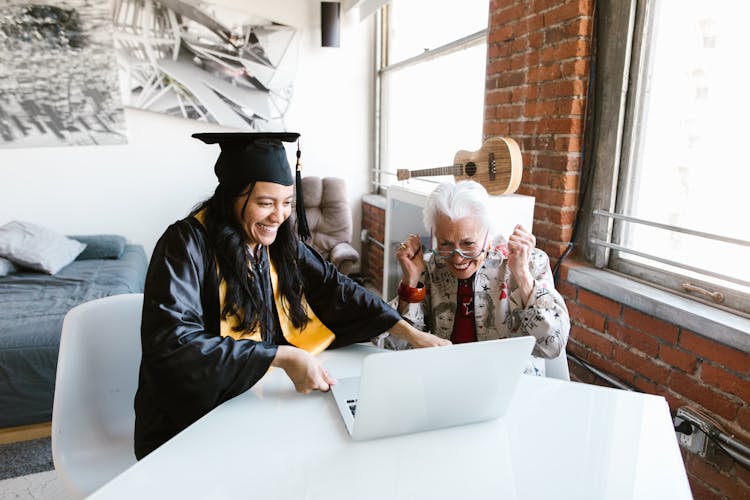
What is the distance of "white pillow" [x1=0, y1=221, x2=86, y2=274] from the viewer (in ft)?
10.6

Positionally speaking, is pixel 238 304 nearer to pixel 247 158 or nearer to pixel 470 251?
pixel 247 158

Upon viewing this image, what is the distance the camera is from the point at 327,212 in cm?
418

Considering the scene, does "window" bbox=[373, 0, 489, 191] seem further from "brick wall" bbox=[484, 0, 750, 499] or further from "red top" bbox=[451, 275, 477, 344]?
"red top" bbox=[451, 275, 477, 344]

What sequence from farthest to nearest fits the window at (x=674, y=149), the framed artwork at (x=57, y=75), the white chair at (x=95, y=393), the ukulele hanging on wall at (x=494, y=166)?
the framed artwork at (x=57, y=75) < the ukulele hanging on wall at (x=494, y=166) < the window at (x=674, y=149) < the white chair at (x=95, y=393)

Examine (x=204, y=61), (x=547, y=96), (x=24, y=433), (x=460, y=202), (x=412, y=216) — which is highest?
(x=204, y=61)

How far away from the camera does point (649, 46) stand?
1904mm

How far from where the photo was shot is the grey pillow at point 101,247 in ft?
12.0

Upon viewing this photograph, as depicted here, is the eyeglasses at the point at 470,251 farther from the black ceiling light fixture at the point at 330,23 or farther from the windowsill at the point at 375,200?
the black ceiling light fixture at the point at 330,23

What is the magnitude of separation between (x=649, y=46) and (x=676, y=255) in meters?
0.81

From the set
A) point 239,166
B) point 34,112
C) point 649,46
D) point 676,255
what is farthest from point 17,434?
point 649,46

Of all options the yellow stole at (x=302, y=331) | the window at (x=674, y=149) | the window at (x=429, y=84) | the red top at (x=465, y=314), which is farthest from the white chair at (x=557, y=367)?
the window at (x=429, y=84)

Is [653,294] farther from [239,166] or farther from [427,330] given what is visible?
[239,166]

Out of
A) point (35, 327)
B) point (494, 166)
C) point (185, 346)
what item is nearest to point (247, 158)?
point (185, 346)

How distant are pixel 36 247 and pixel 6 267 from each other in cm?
21
